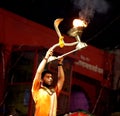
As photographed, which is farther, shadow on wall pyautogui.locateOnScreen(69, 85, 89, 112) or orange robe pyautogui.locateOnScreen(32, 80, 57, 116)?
shadow on wall pyautogui.locateOnScreen(69, 85, 89, 112)

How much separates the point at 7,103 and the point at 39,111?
3.70 metres

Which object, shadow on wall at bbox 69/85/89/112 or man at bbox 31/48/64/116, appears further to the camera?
shadow on wall at bbox 69/85/89/112

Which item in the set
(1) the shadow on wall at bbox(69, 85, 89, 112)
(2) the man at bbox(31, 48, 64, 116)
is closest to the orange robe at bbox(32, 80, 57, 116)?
(2) the man at bbox(31, 48, 64, 116)

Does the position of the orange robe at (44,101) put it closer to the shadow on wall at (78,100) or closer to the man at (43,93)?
the man at (43,93)

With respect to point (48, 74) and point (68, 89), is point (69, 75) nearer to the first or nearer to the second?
point (68, 89)

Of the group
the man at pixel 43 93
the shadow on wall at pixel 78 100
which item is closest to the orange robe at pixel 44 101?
the man at pixel 43 93

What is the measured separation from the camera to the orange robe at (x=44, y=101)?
7.50m

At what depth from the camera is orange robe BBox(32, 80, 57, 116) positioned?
750 centimetres

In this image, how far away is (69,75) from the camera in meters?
12.0

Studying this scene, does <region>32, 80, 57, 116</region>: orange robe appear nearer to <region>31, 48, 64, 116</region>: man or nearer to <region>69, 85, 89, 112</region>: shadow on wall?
<region>31, 48, 64, 116</region>: man

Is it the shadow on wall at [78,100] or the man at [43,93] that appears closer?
the man at [43,93]

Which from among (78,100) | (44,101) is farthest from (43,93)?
(78,100)

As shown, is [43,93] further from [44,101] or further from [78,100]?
[78,100]

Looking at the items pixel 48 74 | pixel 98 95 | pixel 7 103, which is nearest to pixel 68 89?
pixel 7 103
